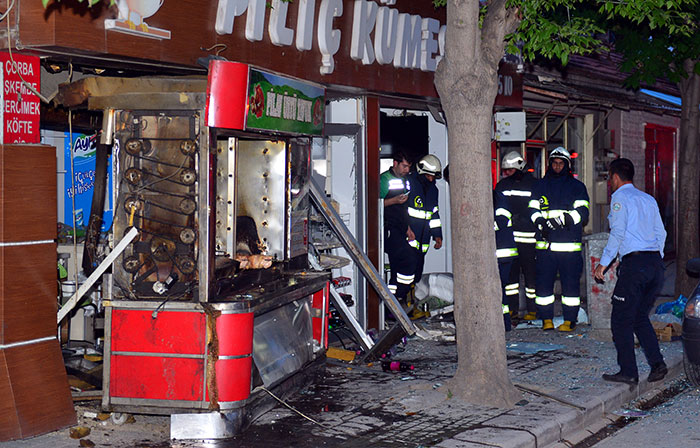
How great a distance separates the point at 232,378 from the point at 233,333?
1.03 feet

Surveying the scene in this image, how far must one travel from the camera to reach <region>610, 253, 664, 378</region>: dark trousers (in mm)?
8023

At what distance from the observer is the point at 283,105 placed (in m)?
7.00

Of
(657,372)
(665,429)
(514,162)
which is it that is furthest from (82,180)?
(665,429)

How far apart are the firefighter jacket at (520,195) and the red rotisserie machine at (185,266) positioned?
4717 millimetres

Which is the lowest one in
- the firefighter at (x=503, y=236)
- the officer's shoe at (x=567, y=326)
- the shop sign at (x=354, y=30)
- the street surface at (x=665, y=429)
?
the street surface at (x=665, y=429)

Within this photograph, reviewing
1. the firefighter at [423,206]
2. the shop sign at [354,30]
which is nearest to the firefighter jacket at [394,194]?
the firefighter at [423,206]

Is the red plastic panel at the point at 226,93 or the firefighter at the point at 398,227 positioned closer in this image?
the red plastic panel at the point at 226,93

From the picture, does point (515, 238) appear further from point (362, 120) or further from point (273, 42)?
point (273, 42)

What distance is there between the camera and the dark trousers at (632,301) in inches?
316

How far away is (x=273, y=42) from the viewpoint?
8461 mm

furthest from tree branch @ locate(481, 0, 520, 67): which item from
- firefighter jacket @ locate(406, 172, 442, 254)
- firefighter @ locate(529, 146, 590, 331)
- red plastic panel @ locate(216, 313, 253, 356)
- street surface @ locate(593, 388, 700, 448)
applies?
firefighter jacket @ locate(406, 172, 442, 254)

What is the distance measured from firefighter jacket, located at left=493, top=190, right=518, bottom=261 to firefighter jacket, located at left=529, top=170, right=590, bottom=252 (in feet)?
1.06

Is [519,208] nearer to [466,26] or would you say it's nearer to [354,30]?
[354,30]

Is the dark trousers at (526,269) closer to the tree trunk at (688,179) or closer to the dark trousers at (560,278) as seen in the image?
the dark trousers at (560,278)
